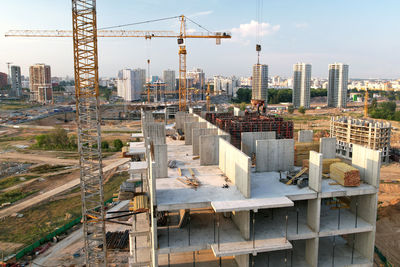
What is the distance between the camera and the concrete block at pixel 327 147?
17.7 meters

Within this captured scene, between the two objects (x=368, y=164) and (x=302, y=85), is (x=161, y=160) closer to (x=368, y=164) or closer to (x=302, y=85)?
(x=368, y=164)

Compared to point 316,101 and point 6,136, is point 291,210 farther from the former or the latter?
point 316,101

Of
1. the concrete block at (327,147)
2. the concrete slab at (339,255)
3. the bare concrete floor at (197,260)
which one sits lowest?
the bare concrete floor at (197,260)

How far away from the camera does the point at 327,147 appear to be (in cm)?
1786

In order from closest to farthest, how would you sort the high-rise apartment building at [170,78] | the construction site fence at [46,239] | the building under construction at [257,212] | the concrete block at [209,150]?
the building under construction at [257,212]
the concrete block at [209,150]
the construction site fence at [46,239]
the high-rise apartment building at [170,78]

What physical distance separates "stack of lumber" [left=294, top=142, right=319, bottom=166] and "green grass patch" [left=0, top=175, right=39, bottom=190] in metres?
30.8

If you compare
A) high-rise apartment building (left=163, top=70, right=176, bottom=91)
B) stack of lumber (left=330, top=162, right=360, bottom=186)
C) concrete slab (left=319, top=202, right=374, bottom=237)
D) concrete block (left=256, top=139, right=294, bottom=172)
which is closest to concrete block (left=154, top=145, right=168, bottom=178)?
concrete block (left=256, top=139, right=294, bottom=172)

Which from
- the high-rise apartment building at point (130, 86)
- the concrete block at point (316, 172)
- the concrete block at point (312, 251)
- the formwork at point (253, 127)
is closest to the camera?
the concrete block at point (316, 172)

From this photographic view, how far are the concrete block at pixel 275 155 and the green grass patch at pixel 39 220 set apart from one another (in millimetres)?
17269

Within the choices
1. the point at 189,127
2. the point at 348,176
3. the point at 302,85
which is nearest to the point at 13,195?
the point at 189,127

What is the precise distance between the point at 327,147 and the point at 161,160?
9.46 meters

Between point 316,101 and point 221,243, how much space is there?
159 metres

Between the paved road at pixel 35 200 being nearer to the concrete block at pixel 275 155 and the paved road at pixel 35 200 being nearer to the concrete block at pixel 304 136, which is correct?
the concrete block at pixel 275 155

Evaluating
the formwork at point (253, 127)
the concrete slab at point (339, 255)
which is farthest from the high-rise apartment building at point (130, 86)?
the concrete slab at point (339, 255)
